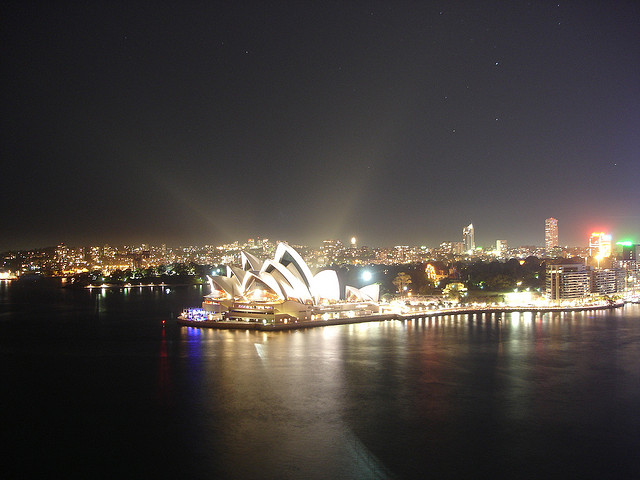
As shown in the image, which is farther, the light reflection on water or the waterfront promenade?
the waterfront promenade

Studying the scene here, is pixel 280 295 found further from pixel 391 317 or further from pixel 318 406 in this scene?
pixel 318 406

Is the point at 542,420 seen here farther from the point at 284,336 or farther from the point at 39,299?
the point at 39,299

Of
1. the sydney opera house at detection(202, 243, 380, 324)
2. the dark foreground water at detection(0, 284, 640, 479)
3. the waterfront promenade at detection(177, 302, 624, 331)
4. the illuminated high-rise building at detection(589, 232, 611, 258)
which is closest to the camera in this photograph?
the dark foreground water at detection(0, 284, 640, 479)

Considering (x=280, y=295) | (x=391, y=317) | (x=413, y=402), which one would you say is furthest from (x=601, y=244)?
(x=413, y=402)

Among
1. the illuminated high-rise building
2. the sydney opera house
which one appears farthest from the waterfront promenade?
the illuminated high-rise building

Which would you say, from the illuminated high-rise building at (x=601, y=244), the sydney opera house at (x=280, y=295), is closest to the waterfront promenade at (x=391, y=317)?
the sydney opera house at (x=280, y=295)

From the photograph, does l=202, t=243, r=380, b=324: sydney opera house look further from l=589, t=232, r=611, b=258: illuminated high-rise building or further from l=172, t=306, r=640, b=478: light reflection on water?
l=589, t=232, r=611, b=258: illuminated high-rise building

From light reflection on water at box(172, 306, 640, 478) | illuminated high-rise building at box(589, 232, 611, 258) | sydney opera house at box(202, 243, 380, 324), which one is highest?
illuminated high-rise building at box(589, 232, 611, 258)

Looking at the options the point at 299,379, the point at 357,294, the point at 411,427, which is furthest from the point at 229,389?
the point at 357,294

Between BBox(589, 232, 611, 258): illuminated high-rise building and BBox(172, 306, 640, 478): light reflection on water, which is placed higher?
BBox(589, 232, 611, 258): illuminated high-rise building
